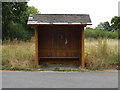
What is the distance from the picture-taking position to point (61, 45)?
11250mm

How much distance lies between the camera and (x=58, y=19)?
33.2 ft

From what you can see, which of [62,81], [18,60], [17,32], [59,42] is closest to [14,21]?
[17,32]

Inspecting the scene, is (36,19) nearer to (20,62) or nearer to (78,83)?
(20,62)

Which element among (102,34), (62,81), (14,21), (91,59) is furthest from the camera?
(14,21)

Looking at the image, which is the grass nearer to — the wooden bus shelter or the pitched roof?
the wooden bus shelter

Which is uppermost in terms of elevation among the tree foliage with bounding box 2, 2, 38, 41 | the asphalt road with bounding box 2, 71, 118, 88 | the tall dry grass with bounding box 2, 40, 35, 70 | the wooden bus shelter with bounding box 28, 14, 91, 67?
the tree foliage with bounding box 2, 2, 38, 41

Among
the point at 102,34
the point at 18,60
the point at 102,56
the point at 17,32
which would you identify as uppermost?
the point at 17,32

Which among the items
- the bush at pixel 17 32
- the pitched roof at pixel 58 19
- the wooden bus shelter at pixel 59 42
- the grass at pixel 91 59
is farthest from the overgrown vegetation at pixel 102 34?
the bush at pixel 17 32

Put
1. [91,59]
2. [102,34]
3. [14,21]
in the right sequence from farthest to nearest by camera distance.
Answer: [14,21]
[102,34]
[91,59]

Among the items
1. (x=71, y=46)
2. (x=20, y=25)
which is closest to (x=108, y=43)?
(x=71, y=46)

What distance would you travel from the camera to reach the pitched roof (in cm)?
977

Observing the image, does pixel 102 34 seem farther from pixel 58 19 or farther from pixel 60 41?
pixel 58 19

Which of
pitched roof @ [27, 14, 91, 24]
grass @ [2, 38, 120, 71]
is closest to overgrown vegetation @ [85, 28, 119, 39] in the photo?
grass @ [2, 38, 120, 71]

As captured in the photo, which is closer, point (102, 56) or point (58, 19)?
point (58, 19)
